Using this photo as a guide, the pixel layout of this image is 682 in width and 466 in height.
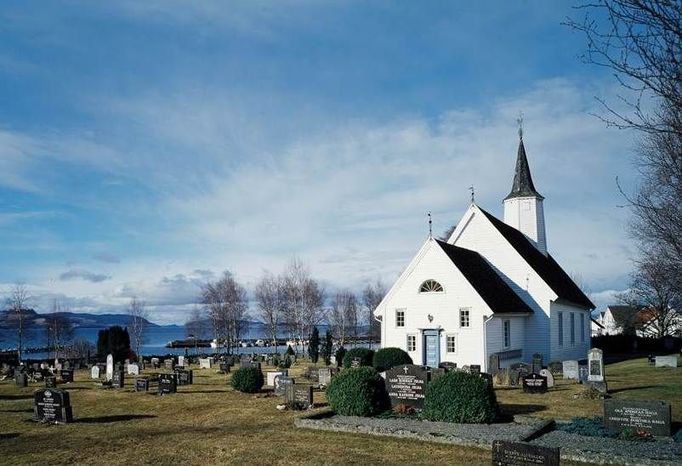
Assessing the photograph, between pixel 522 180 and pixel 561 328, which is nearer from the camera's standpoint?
pixel 561 328

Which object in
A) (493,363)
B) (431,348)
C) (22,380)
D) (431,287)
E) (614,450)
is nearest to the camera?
(614,450)

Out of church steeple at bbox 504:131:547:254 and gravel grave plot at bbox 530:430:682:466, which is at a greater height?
church steeple at bbox 504:131:547:254

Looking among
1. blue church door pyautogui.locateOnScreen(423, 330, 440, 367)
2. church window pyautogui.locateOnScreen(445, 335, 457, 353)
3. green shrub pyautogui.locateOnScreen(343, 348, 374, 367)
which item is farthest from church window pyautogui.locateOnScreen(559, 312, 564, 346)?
green shrub pyautogui.locateOnScreen(343, 348, 374, 367)

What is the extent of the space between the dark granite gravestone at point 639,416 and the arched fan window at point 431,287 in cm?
1742

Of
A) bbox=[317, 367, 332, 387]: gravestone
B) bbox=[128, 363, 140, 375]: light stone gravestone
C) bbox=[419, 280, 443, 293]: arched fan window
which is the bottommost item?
bbox=[128, 363, 140, 375]: light stone gravestone

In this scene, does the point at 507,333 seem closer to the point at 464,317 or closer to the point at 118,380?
the point at 464,317

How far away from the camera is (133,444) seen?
1431 cm

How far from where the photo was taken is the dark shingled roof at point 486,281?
31634mm

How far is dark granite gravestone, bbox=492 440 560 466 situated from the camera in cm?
938

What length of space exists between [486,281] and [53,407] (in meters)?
22.7

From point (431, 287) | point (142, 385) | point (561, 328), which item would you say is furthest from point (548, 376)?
point (142, 385)

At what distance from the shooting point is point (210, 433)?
15.5 meters

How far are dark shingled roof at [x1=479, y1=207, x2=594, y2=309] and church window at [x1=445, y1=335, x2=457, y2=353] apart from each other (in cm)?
780

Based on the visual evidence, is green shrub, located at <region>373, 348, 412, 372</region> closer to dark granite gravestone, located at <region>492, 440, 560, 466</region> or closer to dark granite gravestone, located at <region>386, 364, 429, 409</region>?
dark granite gravestone, located at <region>386, 364, 429, 409</region>
